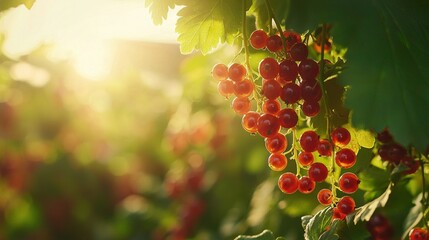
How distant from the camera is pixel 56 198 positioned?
6266mm

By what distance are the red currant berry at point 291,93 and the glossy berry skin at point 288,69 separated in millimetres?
15

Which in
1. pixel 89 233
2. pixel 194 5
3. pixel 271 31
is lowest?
pixel 271 31

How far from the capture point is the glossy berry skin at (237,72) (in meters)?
1.29

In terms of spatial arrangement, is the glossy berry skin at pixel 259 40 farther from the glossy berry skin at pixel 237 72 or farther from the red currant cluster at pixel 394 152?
the red currant cluster at pixel 394 152

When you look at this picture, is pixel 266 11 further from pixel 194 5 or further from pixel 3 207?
pixel 3 207

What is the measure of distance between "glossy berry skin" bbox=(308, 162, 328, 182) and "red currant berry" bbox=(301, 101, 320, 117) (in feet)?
0.39

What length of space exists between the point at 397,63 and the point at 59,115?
545 cm

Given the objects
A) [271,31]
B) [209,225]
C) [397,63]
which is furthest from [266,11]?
[209,225]

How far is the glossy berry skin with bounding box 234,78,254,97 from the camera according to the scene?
1.28 meters

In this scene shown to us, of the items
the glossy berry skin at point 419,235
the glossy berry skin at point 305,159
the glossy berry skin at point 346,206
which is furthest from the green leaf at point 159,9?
the glossy berry skin at point 419,235

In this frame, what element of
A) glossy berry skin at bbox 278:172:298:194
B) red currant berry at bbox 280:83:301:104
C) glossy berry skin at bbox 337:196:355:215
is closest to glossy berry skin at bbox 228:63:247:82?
red currant berry at bbox 280:83:301:104

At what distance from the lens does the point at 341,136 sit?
3.97 ft

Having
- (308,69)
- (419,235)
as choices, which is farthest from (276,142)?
(419,235)

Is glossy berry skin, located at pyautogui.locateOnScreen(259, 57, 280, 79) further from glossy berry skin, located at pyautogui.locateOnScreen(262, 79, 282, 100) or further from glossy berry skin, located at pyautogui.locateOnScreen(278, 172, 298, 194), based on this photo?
glossy berry skin, located at pyautogui.locateOnScreen(278, 172, 298, 194)
